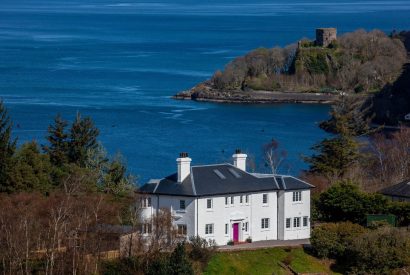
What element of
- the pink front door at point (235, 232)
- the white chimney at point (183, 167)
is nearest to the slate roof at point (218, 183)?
the white chimney at point (183, 167)

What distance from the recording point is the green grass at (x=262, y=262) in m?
34.6

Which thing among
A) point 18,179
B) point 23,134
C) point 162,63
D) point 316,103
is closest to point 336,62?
point 316,103

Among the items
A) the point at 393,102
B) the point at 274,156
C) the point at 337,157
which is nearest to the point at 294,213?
the point at 337,157

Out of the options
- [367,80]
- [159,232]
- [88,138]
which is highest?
[367,80]

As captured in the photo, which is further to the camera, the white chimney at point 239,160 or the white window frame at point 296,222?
the white chimney at point 239,160

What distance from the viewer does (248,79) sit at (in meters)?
114

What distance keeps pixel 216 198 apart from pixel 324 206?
4.32 meters

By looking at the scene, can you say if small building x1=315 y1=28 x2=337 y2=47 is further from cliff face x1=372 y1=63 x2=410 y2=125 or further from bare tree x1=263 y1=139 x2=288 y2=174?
bare tree x1=263 y1=139 x2=288 y2=174

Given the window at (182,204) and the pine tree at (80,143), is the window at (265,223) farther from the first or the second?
the pine tree at (80,143)

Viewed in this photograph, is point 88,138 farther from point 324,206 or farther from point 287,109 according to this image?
point 287,109

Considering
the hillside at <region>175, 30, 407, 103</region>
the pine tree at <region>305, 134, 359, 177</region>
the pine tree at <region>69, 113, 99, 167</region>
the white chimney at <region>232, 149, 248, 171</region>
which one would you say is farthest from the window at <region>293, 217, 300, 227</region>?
the hillside at <region>175, 30, 407, 103</region>

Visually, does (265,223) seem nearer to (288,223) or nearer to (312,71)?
(288,223)

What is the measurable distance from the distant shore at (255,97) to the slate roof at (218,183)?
213 ft

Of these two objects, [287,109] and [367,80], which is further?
[367,80]
